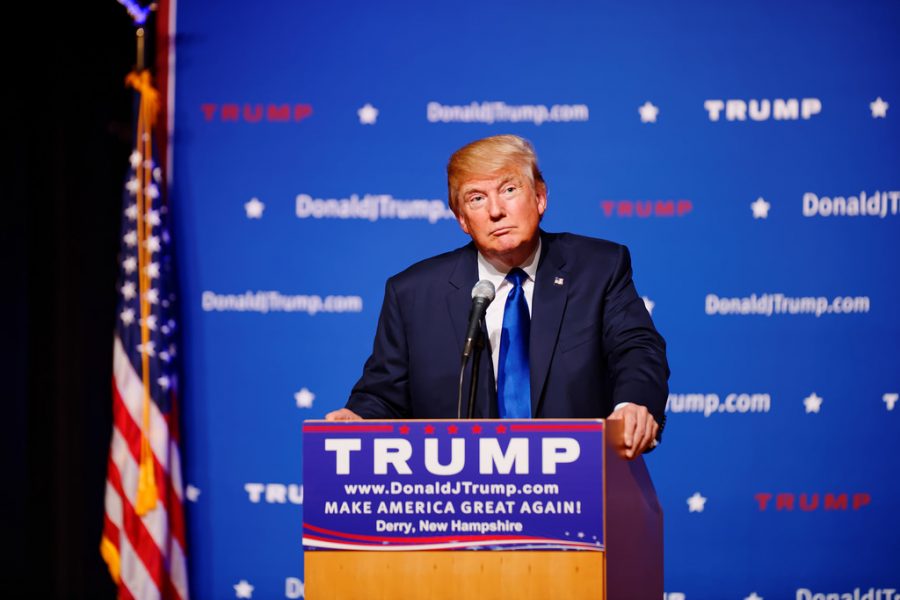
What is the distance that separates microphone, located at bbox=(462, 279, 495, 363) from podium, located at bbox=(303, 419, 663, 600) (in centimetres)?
28

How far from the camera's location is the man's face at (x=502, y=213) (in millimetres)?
2646

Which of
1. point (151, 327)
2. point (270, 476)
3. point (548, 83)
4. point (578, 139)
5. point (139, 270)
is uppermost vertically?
point (548, 83)

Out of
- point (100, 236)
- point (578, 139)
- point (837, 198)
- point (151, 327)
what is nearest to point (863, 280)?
point (837, 198)

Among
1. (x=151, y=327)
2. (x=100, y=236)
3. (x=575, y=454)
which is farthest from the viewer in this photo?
(x=100, y=236)

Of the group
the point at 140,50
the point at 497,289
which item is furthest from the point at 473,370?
the point at 140,50

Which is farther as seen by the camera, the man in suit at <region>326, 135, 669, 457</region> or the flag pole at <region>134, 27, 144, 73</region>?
the flag pole at <region>134, 27, 144, 73</region>

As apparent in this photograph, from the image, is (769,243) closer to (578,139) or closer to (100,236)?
(578,139)

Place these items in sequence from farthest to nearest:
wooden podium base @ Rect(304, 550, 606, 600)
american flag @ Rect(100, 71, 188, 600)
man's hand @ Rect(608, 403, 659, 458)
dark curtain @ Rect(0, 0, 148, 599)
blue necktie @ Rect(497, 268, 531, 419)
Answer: dark curtain @ Rect(0, 0, 148, 599), american flag @ Rect(100, 71, 188, 600), blue necktie @ Rect(497, 268, 531, 419), man's hand @ Rect(608, 403, 659, 458), wooden podium base @ Rect(304, 550, 606, 600)

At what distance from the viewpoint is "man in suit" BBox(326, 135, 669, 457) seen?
99.3 inches

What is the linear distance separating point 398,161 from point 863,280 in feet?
7.09

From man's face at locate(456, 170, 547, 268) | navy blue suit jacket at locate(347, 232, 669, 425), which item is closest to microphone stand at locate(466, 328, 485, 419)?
navy blue suit jacket at locate(347, 232, 669, 425)

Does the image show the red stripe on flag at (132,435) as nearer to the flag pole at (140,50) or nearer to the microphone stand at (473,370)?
the flag pole at (140,50)

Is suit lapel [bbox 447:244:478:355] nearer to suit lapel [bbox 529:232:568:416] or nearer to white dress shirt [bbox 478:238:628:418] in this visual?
white dress shirt [bbox 478:238:628:418]

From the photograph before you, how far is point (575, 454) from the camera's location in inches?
71.6
